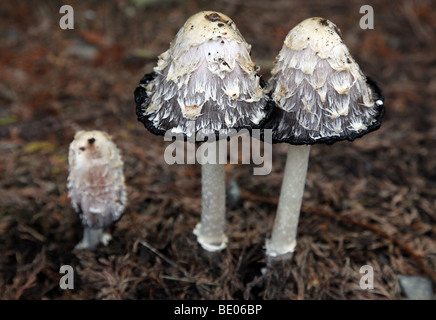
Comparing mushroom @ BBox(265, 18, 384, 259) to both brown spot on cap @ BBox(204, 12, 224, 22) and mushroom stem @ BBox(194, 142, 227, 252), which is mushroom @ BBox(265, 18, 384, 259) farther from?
mushroom stem @ BBox(194, 142, 227, 252)

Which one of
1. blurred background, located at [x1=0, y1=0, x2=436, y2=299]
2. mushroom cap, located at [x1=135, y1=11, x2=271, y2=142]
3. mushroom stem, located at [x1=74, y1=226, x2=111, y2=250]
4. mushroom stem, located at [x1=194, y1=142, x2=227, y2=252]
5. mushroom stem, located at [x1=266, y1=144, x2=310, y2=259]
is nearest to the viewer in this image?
mushroom cap, located at [x1=135, y1=11, x2=271, y2=142]

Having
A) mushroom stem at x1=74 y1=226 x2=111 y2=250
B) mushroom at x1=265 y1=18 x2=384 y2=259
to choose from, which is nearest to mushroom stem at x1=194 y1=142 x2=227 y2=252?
mushroom at x1=265 y1=18 x2=384 y2=259

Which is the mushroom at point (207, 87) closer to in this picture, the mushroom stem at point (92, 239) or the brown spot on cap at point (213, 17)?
the brown spot on cap at point (213, 17)

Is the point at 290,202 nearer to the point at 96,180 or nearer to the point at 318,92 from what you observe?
the point at 318,92

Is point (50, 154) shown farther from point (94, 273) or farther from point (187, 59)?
point (187, 59)

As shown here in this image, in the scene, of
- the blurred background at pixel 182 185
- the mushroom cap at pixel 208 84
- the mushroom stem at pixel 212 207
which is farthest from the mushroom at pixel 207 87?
the blurred background at pixel 182 185

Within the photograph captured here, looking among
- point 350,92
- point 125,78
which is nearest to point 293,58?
point 350,92
